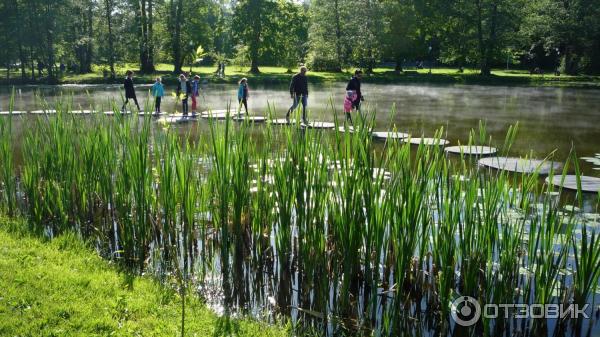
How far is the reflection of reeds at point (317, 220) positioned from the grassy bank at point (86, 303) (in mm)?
555

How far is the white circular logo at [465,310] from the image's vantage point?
14.3ft

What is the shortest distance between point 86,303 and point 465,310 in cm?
300

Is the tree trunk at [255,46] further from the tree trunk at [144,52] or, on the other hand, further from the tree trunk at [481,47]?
the tree trunk at [481,47]

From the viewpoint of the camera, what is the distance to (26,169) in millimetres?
6699

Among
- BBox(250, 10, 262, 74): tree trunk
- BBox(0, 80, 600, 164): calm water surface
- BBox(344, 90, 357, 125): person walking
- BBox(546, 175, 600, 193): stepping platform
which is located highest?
BBox(250, 10, 262, 74): tree trunk

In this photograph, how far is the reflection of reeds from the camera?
412cm

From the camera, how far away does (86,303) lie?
4.51m

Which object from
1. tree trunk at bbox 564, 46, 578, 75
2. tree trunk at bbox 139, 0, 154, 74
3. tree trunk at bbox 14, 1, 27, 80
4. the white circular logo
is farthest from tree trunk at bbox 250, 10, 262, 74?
the white circular logo

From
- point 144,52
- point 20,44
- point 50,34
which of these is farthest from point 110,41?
point 20,44

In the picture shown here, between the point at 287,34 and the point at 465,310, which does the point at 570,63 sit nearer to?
the point at 287,34

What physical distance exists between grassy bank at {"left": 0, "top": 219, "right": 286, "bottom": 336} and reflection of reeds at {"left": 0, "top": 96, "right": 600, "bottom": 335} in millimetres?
555

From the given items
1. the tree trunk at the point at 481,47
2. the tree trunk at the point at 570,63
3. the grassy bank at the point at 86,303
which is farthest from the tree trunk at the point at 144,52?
the grassy bank at the point at 86,303

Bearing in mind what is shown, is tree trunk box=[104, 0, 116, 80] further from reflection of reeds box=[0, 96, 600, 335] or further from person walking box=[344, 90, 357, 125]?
reflection of reeds box=[0, 96, 600, 335]

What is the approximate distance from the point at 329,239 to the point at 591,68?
45.3 metres
